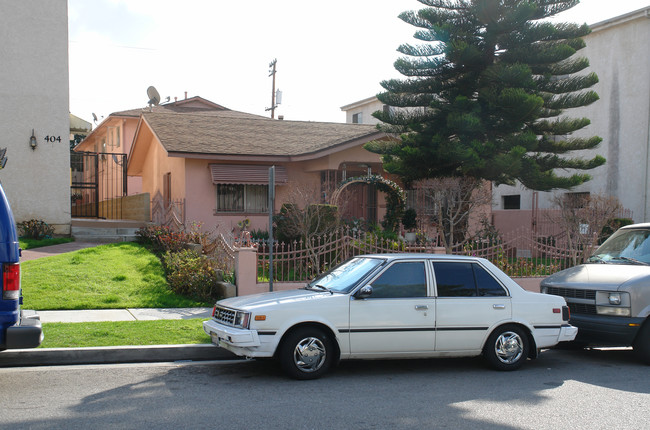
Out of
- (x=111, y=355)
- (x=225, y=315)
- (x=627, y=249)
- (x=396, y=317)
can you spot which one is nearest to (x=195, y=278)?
(x=111, y=355)

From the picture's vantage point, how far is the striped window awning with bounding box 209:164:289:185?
739 inches

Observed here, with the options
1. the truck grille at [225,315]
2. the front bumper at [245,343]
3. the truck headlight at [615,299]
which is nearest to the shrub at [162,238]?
the truck grille at [225,315]

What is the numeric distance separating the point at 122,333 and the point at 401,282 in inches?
168

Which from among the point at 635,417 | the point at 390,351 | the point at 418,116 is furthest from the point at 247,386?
the point at 418,116

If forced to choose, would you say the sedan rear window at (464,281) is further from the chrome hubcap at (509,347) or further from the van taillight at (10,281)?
the van taillight at (10,281)

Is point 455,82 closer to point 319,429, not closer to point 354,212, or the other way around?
point 354,212

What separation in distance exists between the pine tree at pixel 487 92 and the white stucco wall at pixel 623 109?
7696 millimetres

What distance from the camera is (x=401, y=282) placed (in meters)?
7.95

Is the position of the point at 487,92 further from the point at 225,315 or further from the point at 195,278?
the point at 225,315

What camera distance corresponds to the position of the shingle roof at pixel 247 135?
1883 centimetres

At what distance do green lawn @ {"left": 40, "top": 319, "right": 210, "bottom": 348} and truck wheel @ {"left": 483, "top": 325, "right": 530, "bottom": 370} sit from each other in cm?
395

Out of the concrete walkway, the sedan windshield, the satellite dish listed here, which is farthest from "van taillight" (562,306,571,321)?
the satellite dish

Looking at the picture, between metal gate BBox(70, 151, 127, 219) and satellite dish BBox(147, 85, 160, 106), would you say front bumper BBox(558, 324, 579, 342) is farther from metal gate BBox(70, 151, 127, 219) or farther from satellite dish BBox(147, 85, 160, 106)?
metal gate BBox(70, 151, 127, 219)

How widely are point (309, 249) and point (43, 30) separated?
1148 centimetres
